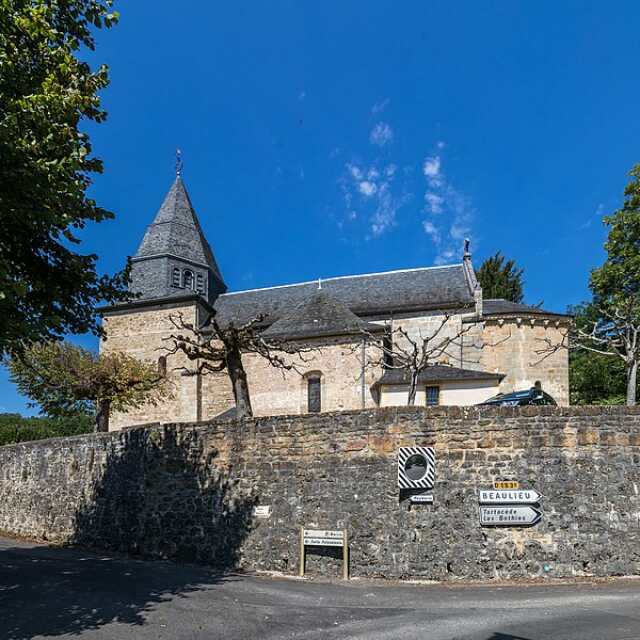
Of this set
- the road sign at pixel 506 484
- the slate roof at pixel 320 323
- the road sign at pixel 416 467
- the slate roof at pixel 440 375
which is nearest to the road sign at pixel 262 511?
the road sign at pixel 416 467

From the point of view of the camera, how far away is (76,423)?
55969mm

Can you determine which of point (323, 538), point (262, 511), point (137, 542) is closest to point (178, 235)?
point (137, 542)

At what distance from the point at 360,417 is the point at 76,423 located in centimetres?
5148

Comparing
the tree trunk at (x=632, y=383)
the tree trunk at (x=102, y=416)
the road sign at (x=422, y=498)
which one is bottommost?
the road sign at (x=422, y=498)

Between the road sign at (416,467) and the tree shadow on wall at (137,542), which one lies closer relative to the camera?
the tree shadow on wall at (137,542)

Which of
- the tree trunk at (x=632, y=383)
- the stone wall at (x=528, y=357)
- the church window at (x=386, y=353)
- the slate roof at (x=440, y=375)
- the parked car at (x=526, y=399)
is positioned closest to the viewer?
the parked car at (x=526, y=399)

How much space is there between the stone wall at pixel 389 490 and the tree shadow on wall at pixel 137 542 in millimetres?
47

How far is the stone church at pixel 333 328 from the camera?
25.3 m

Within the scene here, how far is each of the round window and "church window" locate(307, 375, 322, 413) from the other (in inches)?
608

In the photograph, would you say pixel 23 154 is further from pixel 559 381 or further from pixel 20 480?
pixel 559 381

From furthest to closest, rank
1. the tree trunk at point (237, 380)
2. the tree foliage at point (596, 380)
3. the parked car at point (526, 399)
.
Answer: the tree foliage at point (596, 380)
the tree trunk at point (237, 380)
the parked car at point (526, 399)

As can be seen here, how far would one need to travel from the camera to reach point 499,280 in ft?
156

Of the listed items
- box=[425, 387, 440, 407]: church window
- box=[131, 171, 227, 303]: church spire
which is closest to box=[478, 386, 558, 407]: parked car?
box=[425, 387, 440, 407]: church window

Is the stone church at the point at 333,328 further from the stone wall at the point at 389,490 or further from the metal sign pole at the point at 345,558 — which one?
the metal sign pole at the point at 345,558
